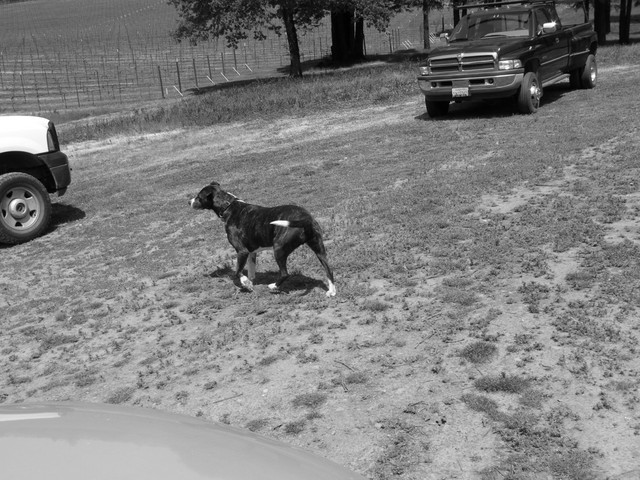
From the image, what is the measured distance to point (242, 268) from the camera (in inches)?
279

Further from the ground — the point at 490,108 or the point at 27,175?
the point at 27,175

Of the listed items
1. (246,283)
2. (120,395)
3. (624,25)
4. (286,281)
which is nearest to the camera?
(120,395)

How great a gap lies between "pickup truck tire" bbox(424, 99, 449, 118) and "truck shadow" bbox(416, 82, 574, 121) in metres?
0.09

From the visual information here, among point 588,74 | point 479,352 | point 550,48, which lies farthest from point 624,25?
point 479,352

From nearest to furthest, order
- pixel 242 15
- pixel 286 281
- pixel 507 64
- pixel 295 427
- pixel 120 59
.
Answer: pixel 295 427, pixel 286 281, pixel 507 64, pixel 242 15, pixel 120 59

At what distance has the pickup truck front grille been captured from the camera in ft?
46.2

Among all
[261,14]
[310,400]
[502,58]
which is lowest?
[310,400]

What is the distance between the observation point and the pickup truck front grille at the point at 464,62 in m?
14.1

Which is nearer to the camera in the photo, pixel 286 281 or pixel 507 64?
pixel 286 281

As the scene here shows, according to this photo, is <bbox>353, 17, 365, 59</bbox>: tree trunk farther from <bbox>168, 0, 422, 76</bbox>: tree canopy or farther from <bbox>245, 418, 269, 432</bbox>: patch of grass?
<bbox>245, 418, 269, 432</bbox>: patch of grass

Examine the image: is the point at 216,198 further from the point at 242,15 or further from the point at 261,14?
the point at 261,14

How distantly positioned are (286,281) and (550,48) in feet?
33.3

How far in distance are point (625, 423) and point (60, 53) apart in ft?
157

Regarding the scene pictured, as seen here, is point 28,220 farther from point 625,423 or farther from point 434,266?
point 625,423
